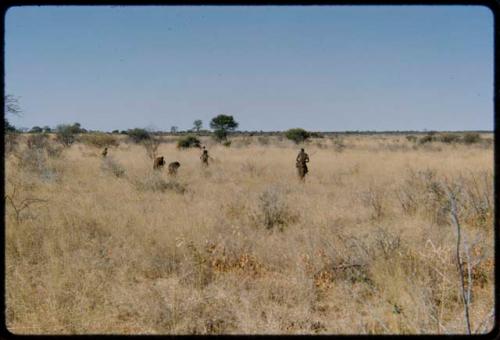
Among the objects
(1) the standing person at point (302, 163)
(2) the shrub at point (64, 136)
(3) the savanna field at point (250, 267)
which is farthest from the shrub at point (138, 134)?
(3) the savanna field at point (250, 267)

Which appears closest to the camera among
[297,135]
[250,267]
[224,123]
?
[250,267]

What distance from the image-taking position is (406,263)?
4.46 meters

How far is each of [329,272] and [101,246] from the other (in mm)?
2918

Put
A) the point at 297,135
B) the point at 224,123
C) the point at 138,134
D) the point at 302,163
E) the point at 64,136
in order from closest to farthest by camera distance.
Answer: the point at 302,163
the point at 64,136
the point at 138,134
the point at 297,135
the point at 224,123

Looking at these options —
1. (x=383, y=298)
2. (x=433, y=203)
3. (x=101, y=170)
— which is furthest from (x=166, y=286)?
(x=101, y=170)

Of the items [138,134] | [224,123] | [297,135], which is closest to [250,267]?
[138,134]

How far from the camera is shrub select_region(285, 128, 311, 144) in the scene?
4472 centimetres

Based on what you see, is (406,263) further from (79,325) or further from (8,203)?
(8,203)

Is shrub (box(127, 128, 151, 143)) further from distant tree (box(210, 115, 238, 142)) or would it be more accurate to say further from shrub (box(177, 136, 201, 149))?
distant tree (box(210, 115, 238, 142))

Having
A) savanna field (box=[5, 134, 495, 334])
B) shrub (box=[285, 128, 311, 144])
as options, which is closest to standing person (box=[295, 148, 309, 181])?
savanna field (box=[5, 134, 495, 334])

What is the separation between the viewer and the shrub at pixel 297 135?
44719mm

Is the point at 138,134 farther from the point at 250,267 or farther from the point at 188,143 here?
the point at 250,267

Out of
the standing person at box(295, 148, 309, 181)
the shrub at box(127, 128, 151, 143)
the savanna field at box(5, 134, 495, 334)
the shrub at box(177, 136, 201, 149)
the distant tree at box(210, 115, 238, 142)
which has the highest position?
the distant tree at box(210, 115, 238, 142)

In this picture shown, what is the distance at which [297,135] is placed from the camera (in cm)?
4500
